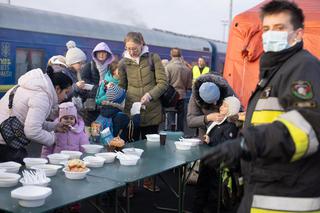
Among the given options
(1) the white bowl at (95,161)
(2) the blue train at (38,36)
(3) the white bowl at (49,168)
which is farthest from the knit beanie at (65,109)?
(2) the blue train at (38,36)

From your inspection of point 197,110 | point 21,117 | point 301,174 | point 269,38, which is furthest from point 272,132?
point 197,110

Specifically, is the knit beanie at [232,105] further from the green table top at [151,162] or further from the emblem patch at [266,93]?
the emblem patch at [266,93]

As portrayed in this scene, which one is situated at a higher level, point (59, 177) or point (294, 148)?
point (294, 148)

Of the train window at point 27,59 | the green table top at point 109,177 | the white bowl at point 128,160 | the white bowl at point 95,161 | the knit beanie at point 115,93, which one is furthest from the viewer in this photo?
the train window at point 27,59

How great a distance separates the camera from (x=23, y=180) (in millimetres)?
2676

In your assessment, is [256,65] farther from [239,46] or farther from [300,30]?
[300,30]

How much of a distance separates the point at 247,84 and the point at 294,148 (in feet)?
17.6

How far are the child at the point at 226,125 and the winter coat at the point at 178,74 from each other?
485 centimetres

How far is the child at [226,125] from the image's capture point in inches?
165

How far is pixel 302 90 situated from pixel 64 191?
4.98ft

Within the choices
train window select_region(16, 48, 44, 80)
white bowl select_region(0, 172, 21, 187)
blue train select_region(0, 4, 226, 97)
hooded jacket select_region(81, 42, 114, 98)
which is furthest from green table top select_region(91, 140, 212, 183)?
train window select_region(16, 48, 44, 80)

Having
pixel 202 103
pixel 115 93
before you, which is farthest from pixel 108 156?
pixel 115 93

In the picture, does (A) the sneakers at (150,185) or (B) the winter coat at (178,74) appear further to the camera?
(B) the winter coat at (178,74)

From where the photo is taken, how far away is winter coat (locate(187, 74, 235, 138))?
4.36 meters
